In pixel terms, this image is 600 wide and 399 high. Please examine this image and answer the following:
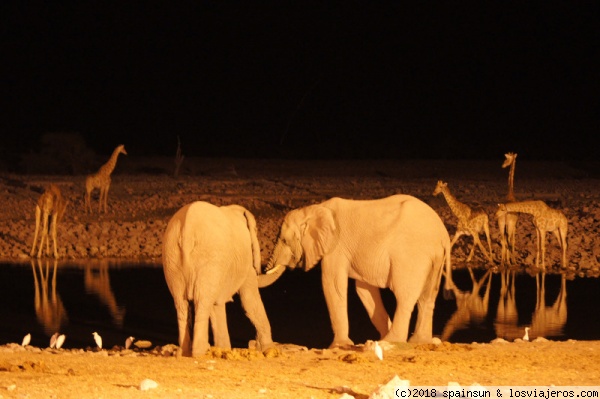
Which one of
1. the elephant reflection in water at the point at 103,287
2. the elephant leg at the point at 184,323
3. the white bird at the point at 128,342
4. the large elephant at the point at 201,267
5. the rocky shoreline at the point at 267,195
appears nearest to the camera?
the large elephant at the point at 201,267

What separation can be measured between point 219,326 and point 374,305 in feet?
5.66

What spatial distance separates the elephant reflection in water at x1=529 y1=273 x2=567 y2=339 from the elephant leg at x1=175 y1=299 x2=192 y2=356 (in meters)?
3.99

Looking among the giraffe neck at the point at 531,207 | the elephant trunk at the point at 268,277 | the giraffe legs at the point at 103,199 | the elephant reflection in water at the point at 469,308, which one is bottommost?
Result: the elephant reflection in water at the point at 469,308

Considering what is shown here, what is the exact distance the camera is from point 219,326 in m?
11.7

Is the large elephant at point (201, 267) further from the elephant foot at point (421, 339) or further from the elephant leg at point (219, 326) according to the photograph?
the elephant foot at point (421, 339)

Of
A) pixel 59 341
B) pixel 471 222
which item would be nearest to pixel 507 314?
pixel 471 222

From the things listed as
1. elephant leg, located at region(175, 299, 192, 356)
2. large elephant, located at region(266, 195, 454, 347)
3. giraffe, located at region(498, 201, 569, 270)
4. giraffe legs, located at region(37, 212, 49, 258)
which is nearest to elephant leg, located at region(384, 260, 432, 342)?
large elephant, located at region(266, 195, 454, 347)

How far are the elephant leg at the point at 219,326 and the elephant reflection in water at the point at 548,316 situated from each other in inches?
138

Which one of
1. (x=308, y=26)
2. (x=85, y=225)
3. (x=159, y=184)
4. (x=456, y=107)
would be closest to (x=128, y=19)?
(x=308, y=26)

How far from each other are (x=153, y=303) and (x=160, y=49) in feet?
194

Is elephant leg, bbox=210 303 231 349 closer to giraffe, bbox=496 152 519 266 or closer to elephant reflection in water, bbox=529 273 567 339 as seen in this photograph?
elephant reflection in water, bbox=529 273 567 339

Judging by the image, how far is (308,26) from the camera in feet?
248

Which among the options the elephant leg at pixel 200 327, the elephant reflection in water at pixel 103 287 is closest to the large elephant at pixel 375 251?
the elephant leg at pixel 200 327

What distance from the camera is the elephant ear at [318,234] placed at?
1207 cm
